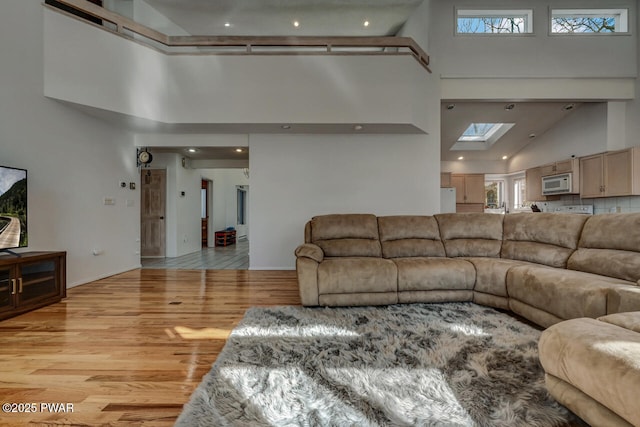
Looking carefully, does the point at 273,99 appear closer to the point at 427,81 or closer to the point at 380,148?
the point at 380,148

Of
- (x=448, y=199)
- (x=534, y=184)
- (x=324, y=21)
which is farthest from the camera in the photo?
(x=448, y=199)

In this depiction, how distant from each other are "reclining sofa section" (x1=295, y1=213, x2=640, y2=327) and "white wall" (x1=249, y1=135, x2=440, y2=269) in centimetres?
126

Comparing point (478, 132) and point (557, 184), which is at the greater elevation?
point (478, 132)

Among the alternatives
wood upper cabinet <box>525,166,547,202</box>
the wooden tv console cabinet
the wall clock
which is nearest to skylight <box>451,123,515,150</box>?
wood upper cabinet <box>525,166,547,202</box>

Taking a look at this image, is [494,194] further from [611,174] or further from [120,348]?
[120,348]

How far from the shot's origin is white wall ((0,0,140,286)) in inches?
130

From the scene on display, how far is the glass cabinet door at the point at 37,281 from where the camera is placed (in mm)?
2922

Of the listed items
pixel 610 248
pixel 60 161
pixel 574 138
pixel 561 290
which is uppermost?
pixel 574 138

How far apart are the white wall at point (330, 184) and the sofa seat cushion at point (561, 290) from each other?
8.20 feet

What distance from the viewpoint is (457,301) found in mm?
3127

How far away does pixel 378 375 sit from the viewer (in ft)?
5.71

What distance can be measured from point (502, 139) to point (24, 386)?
8.29 metres

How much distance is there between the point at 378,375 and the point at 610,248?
8.36 ft

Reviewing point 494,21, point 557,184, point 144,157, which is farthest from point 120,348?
point 557,184
